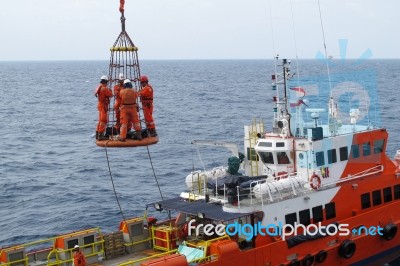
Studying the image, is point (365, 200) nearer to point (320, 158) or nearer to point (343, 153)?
point (343, 153)

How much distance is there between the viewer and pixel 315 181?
19.8 metres

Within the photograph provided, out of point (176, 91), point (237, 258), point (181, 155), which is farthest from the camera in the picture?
point (176, 91)

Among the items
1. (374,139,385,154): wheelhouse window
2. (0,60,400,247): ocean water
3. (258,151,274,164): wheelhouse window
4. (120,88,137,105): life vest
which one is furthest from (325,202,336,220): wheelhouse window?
(120,88,137,105): life vest

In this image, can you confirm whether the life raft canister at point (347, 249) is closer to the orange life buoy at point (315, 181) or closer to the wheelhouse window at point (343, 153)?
the orange life buoy at point (315, 181)

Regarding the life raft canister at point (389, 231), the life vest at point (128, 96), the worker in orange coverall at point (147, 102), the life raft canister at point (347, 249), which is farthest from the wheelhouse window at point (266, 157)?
the life vest at point (128, 96)

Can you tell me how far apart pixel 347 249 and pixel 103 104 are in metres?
9.67

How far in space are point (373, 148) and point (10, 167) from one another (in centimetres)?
2746

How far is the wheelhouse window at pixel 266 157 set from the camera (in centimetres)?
2092

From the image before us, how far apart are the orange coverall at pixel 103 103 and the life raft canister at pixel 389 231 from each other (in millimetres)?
11032

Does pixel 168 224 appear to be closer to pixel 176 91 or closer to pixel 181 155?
pixel 181 155

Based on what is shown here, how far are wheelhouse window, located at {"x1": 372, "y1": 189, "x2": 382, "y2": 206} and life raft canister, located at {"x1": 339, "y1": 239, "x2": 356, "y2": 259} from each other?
226 centimetres

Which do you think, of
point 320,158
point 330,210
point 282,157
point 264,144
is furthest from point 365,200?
point 264,144

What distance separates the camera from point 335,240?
791 inches

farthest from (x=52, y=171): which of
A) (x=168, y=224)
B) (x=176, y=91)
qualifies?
(x=176, y=91)
